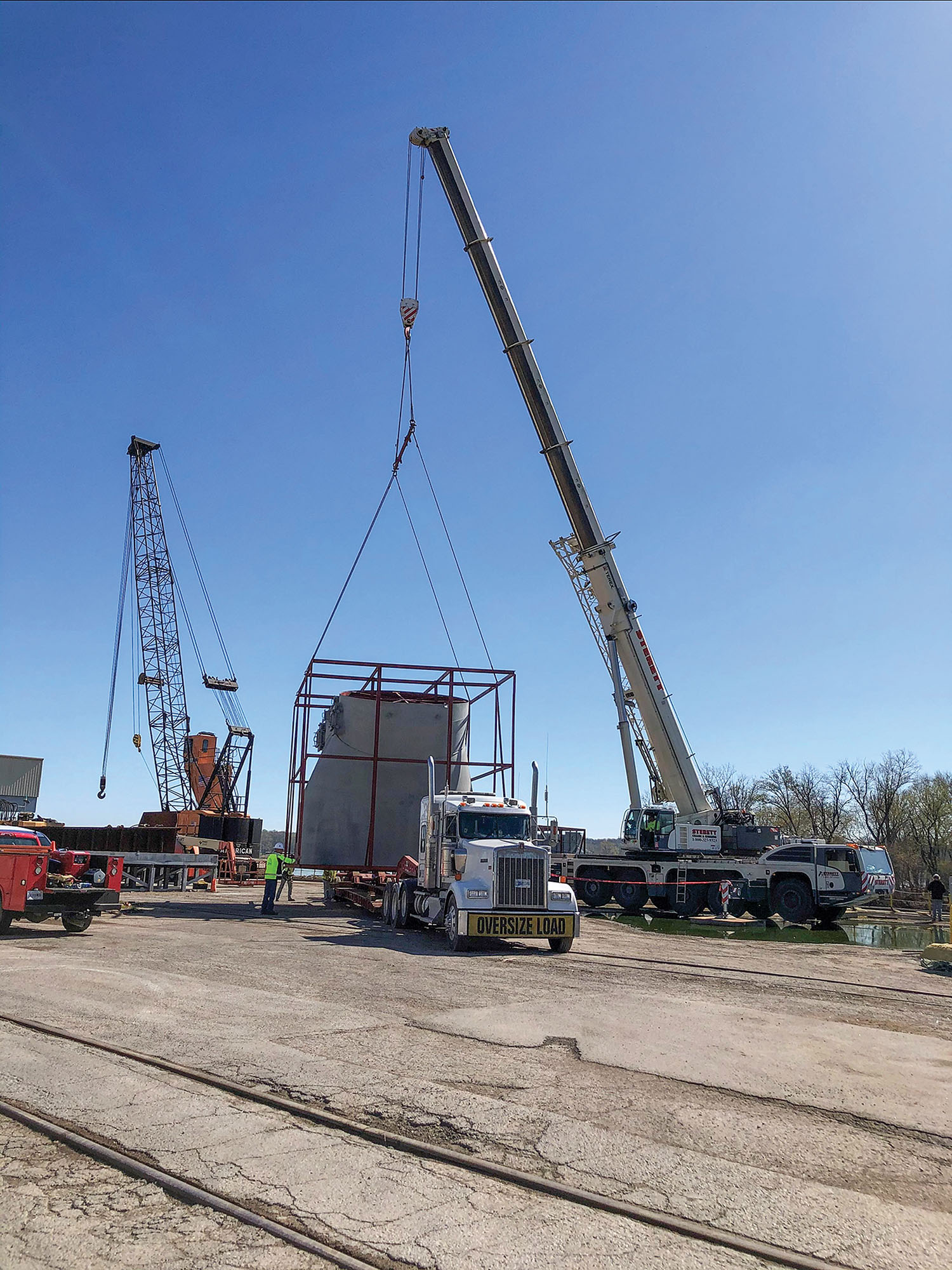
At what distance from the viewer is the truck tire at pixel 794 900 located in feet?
78.5

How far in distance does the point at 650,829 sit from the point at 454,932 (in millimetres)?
12360

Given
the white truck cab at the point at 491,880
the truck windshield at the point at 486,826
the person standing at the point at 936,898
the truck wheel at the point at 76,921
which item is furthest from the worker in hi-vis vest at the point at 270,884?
the person standing at the point at 936,898

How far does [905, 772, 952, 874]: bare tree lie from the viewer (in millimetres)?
63031

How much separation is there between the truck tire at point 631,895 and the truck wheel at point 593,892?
54 centimetres

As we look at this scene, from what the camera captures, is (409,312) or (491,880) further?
(409,312)

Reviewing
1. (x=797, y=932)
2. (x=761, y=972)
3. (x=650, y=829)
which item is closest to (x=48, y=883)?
(x=761, y=972)

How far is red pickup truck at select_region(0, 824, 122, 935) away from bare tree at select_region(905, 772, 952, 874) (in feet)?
191

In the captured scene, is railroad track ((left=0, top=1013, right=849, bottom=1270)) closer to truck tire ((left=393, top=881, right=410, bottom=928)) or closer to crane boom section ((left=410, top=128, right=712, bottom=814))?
truck tire ((left=393, top=881, right=410, bottom=928))

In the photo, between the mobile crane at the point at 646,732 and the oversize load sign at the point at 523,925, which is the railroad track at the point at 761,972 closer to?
the oversize load sign at the point at 523,925

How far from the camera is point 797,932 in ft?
74.3

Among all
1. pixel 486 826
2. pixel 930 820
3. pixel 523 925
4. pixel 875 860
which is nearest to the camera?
pixel 523 925

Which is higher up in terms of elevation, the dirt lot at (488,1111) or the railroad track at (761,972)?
the dirt lot at (488,1111)

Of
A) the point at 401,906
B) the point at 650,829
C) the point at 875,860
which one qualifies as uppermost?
the point at 650,829

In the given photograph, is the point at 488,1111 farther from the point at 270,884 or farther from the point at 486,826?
the point at 270,884
